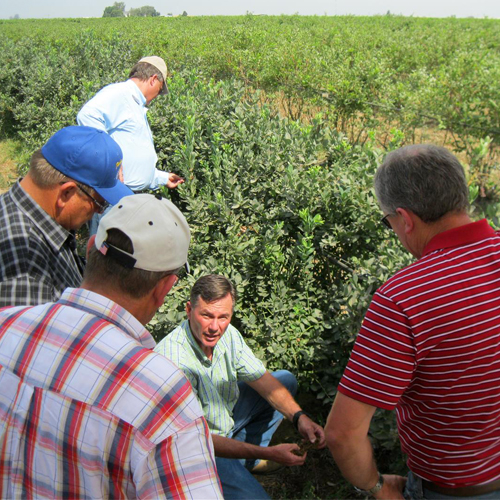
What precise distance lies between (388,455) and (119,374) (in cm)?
228

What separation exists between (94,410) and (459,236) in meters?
1.12

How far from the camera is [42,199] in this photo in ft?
7.50

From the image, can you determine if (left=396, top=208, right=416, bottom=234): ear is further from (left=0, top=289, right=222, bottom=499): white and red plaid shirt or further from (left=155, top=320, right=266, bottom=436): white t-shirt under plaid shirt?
(left=155, top=320, right=266, bottom=436): white t-shirt under plaid shirt

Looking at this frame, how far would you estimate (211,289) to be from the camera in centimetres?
263

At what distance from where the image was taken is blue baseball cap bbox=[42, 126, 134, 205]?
233 centimetres

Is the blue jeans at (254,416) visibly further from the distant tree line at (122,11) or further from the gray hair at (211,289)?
the distant tree line at (122,11)

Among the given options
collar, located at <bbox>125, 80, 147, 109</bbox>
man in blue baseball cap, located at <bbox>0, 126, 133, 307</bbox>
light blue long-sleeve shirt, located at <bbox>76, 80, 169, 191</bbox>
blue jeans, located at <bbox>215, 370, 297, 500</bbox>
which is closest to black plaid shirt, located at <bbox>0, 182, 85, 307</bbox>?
man in blue baseball cap, located at <bbox>0, 126, 133, 307</bbox>

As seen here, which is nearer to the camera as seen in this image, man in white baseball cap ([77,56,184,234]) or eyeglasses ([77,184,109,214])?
eyeglasses ([77,184,109,214])

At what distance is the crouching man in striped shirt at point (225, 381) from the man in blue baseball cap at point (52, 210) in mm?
625

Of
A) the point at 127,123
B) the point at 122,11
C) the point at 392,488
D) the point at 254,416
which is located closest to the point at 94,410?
the point at 392,488

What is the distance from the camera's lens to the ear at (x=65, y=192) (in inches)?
91.0

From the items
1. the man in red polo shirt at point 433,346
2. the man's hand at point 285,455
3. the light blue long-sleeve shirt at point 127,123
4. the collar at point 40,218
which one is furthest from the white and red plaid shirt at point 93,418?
the light blue long-sleeve shirt at point 127,123

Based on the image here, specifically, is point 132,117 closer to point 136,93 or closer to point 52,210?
point 136,93

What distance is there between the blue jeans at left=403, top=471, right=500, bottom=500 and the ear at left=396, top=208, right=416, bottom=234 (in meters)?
0.83
